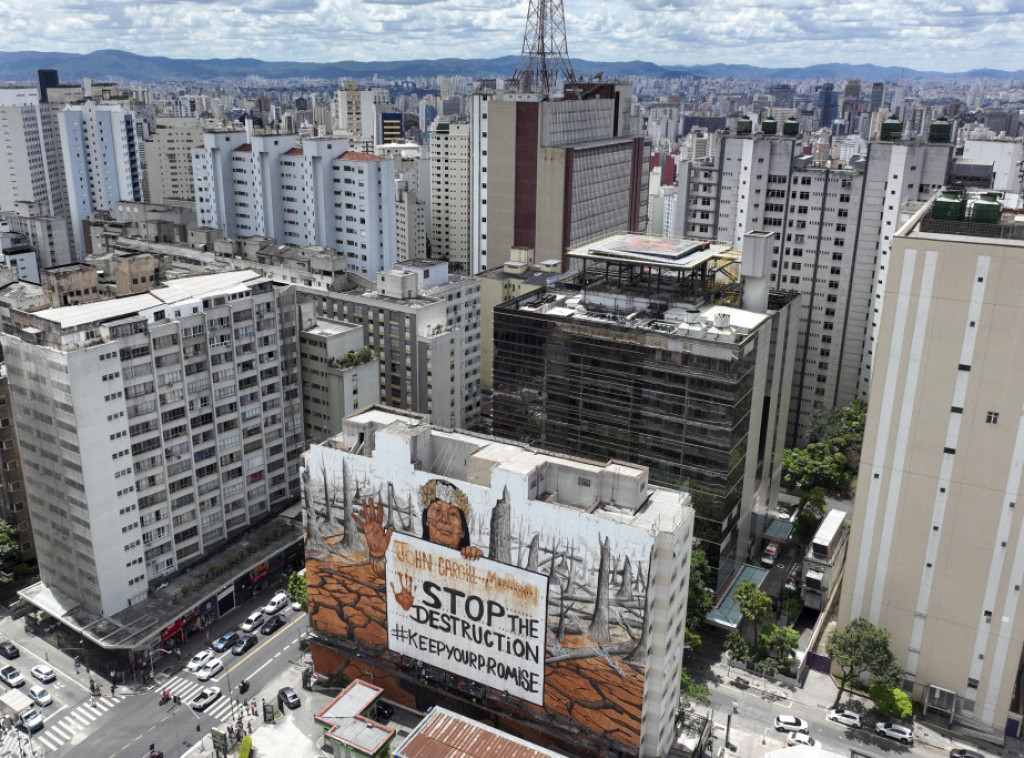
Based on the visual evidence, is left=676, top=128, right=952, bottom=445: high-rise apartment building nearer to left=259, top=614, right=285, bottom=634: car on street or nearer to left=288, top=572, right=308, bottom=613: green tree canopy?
left=288, top=572, right=308, bottom=613: green tree canopy

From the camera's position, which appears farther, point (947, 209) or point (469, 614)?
point (947, 209)

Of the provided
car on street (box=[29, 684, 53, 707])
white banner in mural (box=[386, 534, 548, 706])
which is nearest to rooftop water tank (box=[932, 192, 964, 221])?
white banner in mural (box=[386, 534, 548, 706])

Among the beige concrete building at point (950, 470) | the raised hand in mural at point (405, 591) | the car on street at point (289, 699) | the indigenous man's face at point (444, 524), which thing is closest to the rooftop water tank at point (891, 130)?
the beige concrete building at point (950, 470)

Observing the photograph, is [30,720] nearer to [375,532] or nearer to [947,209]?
[375,532]

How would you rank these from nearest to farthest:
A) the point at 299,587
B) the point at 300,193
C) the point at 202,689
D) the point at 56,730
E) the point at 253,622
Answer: the point at 56,730, the point at 202,689, the point at 299,587, the point at 253,622, the point at 300,193

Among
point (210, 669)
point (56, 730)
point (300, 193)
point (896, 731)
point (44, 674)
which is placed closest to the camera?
point (896, 731)

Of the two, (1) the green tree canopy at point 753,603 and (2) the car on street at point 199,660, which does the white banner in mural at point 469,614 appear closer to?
(2) the car on street at point 199,660

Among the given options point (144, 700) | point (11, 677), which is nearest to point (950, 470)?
point (144, 700)

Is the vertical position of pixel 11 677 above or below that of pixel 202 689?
above
